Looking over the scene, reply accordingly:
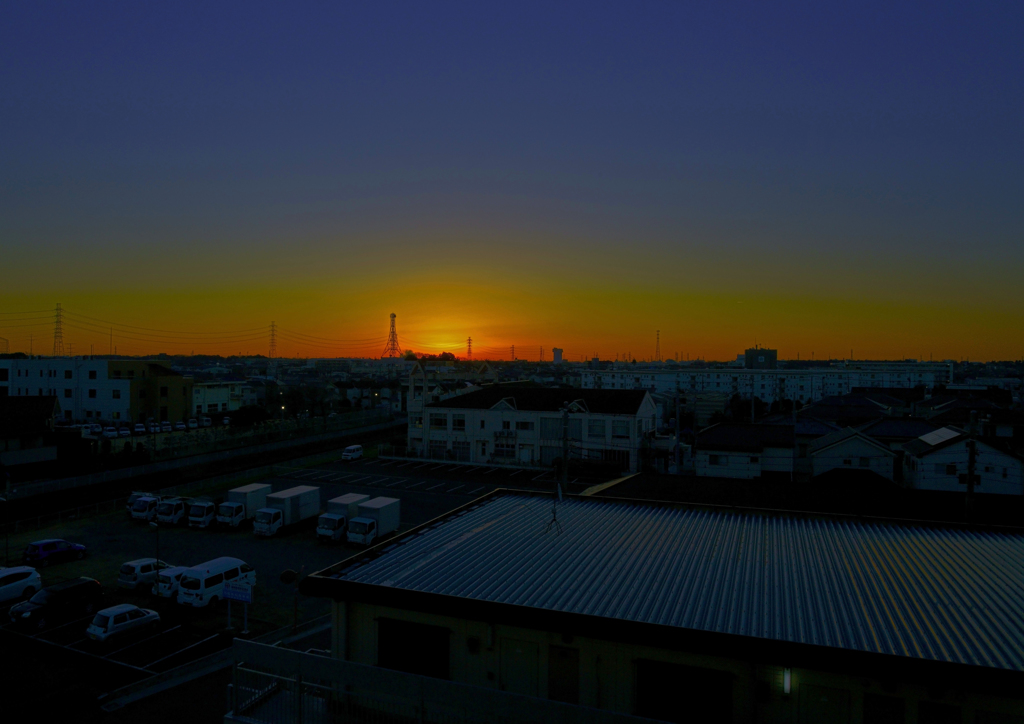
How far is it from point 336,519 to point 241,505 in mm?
2770

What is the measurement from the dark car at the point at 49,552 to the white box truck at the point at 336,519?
178 inches

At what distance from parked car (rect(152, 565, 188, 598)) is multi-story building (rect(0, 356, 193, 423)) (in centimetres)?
2643

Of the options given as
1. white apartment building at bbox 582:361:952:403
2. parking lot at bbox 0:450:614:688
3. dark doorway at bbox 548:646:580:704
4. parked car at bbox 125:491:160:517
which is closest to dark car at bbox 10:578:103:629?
parking lot at bbox 0:450:614:688

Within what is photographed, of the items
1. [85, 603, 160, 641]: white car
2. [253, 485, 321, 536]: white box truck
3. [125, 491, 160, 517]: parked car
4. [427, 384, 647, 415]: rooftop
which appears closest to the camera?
[85, 603, 160, 641]: white car

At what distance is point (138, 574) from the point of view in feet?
33.1

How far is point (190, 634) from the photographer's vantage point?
334 inches

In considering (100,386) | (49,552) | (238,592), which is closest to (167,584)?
(238,592)

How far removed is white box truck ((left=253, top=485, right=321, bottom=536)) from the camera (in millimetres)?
13539

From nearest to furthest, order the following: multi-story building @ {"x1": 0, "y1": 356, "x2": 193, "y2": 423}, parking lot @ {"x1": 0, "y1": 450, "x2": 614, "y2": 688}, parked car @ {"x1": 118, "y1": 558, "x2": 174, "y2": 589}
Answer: parking lot @ {"x1": 0, "y1": 450, "x2": 614, "y2": 688}
parked car @ {"x1": 118, "y1": 558, "x2": 174, "y2": 589}
multi-story building @ {"x1": 0, "y1": 356, "x2": 193, "y2": 423}

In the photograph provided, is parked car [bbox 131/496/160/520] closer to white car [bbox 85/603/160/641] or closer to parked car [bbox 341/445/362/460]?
white car [bbox 85/603/160/641]

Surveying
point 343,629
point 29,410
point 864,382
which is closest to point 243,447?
point 29,410

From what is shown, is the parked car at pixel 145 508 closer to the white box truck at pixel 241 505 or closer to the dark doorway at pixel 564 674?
the white box truck at pixel 241 505

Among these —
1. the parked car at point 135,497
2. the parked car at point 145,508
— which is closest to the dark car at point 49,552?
the parked car at point 145,508

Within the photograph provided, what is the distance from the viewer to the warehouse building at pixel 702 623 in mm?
3320
